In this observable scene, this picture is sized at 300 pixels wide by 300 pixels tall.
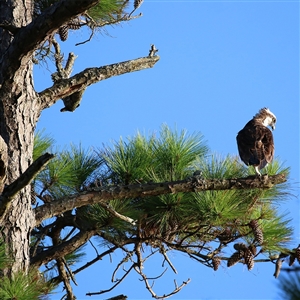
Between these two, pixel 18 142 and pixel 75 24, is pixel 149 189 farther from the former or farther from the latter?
pixel 75 24

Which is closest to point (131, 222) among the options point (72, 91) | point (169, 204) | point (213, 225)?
point (169, 204)

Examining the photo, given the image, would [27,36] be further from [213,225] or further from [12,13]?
[213,225]

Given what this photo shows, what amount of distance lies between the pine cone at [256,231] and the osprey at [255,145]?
0.26m

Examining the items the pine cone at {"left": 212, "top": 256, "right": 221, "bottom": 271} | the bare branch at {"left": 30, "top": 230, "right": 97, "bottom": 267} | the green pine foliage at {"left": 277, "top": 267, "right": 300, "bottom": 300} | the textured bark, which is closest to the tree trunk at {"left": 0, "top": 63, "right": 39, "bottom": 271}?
the textured bark

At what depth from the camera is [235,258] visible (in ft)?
10.4

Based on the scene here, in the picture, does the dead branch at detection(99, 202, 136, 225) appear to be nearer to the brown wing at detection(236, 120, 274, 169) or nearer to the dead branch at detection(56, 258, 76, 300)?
the dead branch at detection(56, 258, 76, 300)

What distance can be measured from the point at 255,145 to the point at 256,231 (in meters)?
0.69

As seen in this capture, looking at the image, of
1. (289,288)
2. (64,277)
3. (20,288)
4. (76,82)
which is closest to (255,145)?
(76,82)

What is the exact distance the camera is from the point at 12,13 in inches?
118

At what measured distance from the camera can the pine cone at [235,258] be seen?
3160 mm

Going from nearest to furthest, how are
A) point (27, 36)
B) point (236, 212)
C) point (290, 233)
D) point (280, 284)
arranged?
point (280, 284)
point (27, 36)
point (236, 212)
point (290, 233)

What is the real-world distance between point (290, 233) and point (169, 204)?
0.73 metres

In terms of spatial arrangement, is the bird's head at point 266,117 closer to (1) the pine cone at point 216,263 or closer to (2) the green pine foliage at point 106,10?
(2) the green pine foliage at point 106,10

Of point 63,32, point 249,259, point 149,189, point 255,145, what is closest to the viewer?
point 149,189
